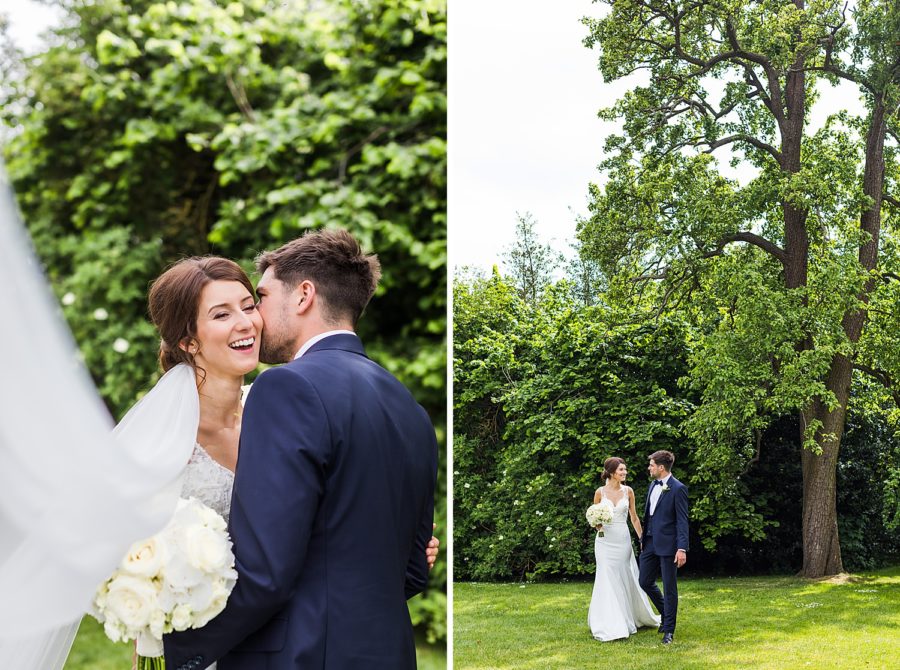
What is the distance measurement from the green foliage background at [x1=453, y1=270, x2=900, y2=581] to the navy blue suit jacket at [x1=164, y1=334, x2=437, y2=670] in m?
2.79

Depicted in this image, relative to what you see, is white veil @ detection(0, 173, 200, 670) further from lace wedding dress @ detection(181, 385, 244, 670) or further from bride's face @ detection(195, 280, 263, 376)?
bride's face @ detection(195, 280, 263, 376)

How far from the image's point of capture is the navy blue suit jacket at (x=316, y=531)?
1678 millimetres

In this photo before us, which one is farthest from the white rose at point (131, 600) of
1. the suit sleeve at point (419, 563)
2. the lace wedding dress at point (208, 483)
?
the suit sleeve at point (419, 563)

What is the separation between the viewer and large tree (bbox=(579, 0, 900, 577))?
4156mm

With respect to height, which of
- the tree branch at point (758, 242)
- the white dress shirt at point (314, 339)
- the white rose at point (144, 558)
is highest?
the tree branch at point (758, 242)

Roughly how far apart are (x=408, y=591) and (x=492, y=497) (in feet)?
9.01

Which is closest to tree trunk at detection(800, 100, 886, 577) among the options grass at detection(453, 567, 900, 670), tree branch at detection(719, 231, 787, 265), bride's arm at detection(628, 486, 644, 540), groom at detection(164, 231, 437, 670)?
grass at detection(453, 567, 900, 670)

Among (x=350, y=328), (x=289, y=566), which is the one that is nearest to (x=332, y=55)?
(x=350, y=328)

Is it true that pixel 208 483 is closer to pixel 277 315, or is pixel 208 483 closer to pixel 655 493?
pixel 277 315

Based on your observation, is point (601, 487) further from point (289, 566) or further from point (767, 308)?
point (289, 566)

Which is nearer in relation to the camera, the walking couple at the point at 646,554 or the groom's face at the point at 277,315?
the groom's face at the point at 277,315

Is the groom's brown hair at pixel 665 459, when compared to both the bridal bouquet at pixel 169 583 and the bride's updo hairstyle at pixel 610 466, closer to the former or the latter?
the bride's updo hairstyle at pixel 610 466

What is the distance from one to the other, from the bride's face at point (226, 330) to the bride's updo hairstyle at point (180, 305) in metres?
0.02

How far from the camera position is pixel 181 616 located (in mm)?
1589
